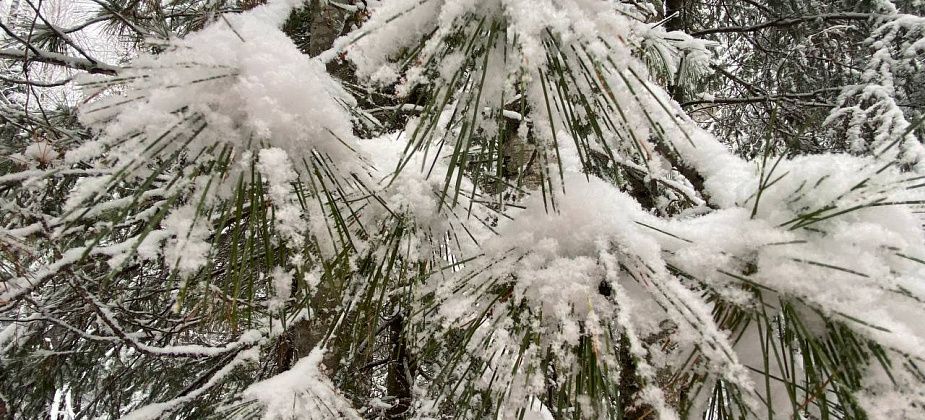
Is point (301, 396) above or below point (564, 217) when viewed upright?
below

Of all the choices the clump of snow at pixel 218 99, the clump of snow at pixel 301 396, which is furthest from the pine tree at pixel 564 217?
the clump of snow at pixel 301 396

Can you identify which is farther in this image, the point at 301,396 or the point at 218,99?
the point at 301,396

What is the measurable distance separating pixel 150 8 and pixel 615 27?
2.16 meters

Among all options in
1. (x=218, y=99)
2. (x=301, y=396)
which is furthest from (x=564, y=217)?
(x=301, y=396)

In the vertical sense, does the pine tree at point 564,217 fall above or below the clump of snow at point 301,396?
above

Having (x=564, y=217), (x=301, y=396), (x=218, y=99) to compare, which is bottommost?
(x=301, y=396)

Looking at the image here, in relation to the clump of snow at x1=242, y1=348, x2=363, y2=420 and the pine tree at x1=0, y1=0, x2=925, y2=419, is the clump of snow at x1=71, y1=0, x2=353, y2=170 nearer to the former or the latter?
the pine tree at x1=0, y1=0, x2=925, y2=419

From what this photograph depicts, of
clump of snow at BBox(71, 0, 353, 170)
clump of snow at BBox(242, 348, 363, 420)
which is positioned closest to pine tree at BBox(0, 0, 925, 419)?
clump of snow at BBox(71, 0, 353, 170)

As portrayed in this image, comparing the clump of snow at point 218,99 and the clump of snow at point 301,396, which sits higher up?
the clump of snow at point 218,99

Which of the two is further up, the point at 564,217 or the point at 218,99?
the point at 218,99

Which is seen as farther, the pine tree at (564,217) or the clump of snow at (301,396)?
the clump of snow at (301,396)

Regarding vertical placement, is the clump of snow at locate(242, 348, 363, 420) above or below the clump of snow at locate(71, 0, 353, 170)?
below

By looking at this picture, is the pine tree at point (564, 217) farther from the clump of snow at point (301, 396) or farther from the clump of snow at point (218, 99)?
the clump of snow at point (301, 396)

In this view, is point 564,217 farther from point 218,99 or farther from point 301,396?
point 301,396
